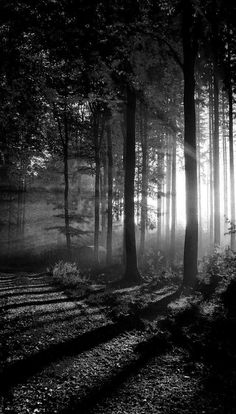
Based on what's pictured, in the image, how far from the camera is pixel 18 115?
303 inches

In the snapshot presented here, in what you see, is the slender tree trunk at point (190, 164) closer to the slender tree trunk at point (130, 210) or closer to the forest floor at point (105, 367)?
the slender tree trunk at point (130, 210)

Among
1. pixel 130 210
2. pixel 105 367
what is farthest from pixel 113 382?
pixel 130 210

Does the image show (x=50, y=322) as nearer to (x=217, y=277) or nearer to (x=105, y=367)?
(x=105, y=367)

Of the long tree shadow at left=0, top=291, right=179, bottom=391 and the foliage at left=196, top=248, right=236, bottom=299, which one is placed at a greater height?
the foliage at left=196, top=248, right=236, bottom=299

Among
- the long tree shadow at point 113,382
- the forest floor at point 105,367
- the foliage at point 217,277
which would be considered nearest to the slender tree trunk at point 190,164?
the foliage at point 217,277

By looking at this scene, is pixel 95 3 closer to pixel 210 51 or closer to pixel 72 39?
pixel 72 39

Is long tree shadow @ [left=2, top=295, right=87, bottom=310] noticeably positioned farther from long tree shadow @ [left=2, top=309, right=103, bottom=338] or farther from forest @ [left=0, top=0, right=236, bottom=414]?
long tree shadow @ [left=2, top=309, right=103, bottom=338]

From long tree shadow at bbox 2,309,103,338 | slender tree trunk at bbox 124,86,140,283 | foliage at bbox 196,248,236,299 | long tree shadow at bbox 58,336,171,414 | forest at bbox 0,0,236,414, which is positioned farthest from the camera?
slender tree trunk at bbox 124,86,140,283

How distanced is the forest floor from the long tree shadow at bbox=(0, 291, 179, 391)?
1cm

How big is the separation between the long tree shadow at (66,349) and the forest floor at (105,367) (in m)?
0.01

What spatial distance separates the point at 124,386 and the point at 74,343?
165 cm

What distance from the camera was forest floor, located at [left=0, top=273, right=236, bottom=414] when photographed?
3119 mm

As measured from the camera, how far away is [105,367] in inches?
158

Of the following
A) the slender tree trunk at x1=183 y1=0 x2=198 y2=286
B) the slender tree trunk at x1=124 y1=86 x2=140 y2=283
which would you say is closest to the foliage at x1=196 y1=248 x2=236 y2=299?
the slender tree trunk at x1=183 y1=0 x2=198 y2=286
